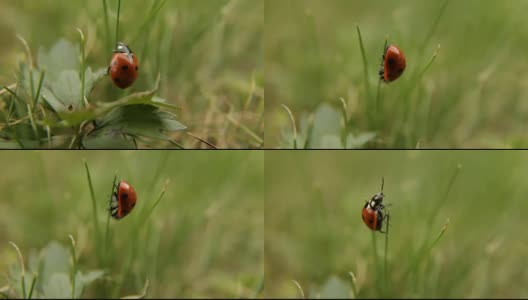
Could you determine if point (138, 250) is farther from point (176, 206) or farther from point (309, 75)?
point (309, 75)

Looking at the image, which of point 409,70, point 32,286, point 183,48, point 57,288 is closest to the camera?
point 32,286

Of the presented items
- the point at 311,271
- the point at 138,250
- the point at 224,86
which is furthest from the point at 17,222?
the point at 311,271

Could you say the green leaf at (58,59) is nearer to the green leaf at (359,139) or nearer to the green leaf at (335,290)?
the green leaf at (359,139)

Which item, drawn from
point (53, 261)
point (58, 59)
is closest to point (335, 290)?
point (53, 261)

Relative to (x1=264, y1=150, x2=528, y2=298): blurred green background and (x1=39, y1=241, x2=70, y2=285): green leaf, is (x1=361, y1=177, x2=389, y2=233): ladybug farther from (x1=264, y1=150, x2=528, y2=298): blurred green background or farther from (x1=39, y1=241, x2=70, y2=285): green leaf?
(x1=39, y1=241, x2=70, y2=285): green leaf

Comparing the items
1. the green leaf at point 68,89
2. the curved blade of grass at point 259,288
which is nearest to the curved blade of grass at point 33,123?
the green leaf at point 68,89

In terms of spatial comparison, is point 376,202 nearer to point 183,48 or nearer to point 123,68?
point 123,68

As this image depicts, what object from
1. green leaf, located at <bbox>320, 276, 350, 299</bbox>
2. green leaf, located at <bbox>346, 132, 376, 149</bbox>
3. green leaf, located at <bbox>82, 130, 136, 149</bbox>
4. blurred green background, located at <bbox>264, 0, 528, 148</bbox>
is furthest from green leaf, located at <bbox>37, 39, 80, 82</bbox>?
green leaf, located at <bbox>320, 276, 350, 299</bbox>
